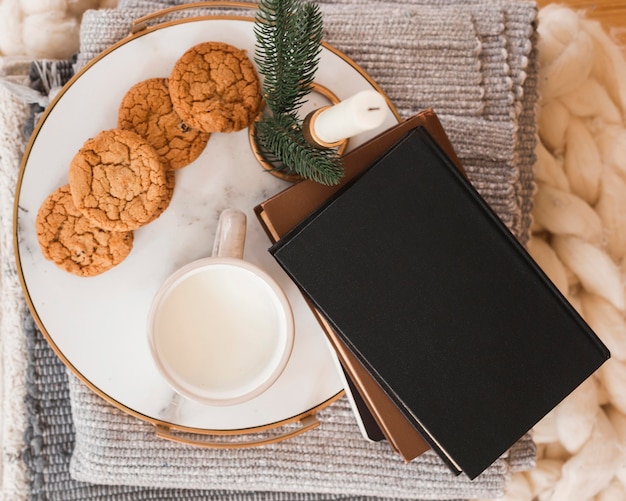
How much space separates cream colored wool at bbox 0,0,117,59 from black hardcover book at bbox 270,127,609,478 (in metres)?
0.49

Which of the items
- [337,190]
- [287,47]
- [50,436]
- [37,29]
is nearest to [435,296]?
[337,190]

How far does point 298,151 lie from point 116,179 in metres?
0.19

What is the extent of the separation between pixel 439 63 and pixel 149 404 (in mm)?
511

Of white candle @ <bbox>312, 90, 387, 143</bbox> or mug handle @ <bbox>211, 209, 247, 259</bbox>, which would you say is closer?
white candle @ <bbox>312, 90, 387, 143</bbox>

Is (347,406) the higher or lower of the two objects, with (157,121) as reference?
lower

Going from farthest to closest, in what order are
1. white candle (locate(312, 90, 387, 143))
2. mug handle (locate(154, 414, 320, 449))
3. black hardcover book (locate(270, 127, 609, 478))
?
mug handle (locate(154, 414, 320, 449)), black hardcover book (locate(270, 127, 609, 478)), white candle (locate(312, 90, 387, 143))

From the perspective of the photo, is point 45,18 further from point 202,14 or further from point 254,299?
point 254,299

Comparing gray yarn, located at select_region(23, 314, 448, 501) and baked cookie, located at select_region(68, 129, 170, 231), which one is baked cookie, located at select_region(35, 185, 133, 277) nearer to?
baked cookie, located at select_region(68, 129, 170, 231)

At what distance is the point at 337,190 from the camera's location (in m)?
0.60

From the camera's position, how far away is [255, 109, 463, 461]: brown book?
59cm

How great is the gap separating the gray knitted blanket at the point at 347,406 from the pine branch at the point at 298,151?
21cm

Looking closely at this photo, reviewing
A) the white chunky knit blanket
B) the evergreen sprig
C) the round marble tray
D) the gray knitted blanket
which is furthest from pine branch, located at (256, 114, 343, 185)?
the white chunky knit blanket

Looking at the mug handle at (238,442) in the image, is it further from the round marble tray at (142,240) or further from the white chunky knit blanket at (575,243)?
the white chunky knit blanket at (575,243)

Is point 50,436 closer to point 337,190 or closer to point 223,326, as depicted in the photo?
point 223,326
